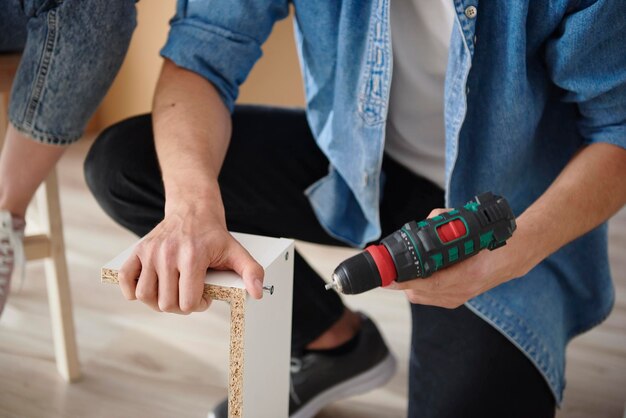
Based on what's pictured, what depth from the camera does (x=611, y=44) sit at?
90 cm

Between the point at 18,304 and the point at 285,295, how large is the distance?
944 mm

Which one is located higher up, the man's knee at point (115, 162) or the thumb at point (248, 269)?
the thumb at point (248, 269)

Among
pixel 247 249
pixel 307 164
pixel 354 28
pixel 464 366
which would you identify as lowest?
pixel 464 366

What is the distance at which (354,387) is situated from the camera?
4.20 feet

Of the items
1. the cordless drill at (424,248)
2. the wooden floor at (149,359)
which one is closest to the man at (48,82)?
the wooden floor at (149,359)

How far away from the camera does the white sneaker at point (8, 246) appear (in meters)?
1.08

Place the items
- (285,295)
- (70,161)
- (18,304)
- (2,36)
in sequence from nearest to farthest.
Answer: (285,295) < (2,36) < (18,304) < (70,161)

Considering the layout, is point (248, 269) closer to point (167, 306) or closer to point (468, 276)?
point (167, 306)

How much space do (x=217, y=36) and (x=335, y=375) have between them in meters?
0.57

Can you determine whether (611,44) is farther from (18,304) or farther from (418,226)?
(18,304)

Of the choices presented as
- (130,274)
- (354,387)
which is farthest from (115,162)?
(354,387)

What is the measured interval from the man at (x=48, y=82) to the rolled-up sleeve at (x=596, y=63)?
552 millimetres

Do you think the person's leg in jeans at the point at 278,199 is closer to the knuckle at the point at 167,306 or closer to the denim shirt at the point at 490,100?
the denim shirt at the point at 490,100

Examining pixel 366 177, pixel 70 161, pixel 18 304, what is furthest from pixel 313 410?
pixel 70 161
